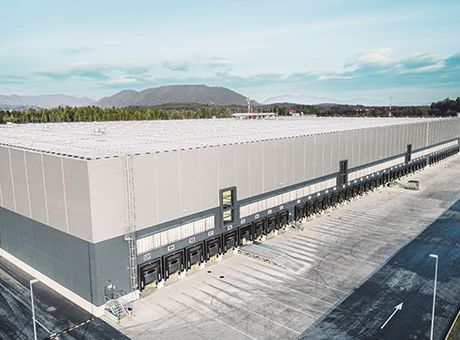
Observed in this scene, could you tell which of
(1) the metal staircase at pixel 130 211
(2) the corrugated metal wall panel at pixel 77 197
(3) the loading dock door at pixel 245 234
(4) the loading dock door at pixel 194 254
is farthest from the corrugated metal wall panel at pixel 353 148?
(2) the corrugated metal wall panel at pixel 77 197

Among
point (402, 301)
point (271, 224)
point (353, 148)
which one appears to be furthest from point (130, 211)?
point (353, 148)

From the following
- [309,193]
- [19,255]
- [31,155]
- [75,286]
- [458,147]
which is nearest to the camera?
[75,286]

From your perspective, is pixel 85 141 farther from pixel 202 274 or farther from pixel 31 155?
pixel 202 274

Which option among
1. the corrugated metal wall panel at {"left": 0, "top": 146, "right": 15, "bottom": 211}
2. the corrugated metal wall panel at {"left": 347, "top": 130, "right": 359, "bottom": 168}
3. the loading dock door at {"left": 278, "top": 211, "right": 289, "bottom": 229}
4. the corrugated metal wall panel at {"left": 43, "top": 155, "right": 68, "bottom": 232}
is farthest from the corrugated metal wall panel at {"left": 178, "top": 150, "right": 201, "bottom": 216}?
the corrugated metal wall panel at {"left": 347, "top": 130, "right": 359, "bottom": 168}

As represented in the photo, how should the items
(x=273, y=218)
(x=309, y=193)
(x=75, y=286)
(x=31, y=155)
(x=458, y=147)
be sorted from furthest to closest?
(x=458, y=147), (x=309, y=193), (x=273, y=218), (x=31, y=155), (x=75, y=286)

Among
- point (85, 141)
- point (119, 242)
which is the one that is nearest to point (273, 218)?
point (119, 242)
